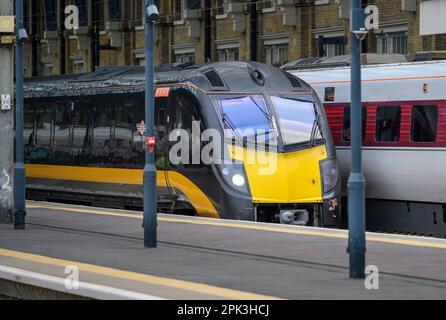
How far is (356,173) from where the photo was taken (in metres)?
14.3

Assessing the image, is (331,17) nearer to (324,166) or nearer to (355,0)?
(324,166)

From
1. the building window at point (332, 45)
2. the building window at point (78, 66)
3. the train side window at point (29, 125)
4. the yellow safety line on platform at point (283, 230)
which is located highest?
the building window at point (332, 45)

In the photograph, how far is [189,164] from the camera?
2512 centimetres

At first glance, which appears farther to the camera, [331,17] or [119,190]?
[331,17]

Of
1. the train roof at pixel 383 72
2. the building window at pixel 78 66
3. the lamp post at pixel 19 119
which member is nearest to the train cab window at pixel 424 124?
the train roof at pixel 383 72

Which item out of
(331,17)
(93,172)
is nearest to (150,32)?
(93,172)

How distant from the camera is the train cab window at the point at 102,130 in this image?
1117 inches

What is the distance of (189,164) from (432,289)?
1222cm

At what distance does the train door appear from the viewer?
81.8 feet

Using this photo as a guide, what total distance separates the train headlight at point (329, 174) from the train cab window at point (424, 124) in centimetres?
166

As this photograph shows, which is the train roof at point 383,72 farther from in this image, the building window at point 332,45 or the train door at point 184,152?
the building window at point 332,45

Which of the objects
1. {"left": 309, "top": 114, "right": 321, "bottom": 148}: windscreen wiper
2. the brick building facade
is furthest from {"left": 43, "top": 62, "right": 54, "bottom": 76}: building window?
{"left": 309, "top": 114, "right": 321, "bottom": 148}: windscreen wiper

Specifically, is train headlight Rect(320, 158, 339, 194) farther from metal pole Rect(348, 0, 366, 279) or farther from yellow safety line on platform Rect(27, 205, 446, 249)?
metal pole Rect(348, 0, 366, 279)

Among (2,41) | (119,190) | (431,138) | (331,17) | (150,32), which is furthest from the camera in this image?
(331,17)
